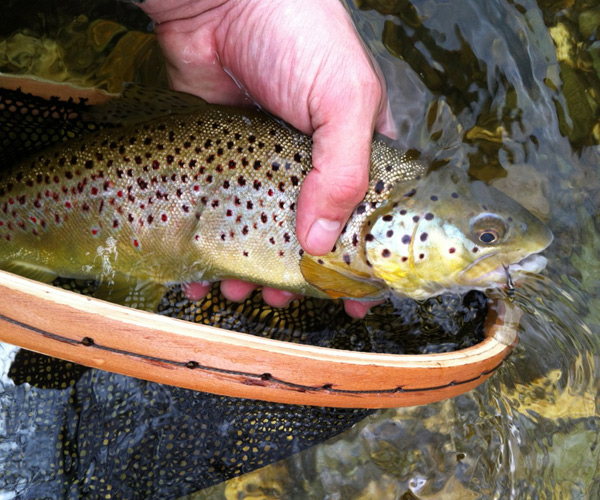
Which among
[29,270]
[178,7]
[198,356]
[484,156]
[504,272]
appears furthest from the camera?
[484,156]

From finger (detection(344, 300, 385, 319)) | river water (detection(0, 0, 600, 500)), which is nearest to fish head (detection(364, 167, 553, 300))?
finger (detection(344, 300, 385, 319))

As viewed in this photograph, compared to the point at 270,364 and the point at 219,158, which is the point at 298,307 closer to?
the point at 219,158

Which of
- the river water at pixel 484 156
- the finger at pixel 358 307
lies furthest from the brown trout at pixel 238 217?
the river water at pixel 484 156

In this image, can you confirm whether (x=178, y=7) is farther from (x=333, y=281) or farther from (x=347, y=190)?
(x=333, y=281)

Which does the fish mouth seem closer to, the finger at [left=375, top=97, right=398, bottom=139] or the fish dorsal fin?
the finger at [left=375, top=97, right=398, bottom=139]

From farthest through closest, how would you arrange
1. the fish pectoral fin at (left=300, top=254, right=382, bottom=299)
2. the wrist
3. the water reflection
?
the water reflection < the wrist < the fish pectoral fin at (left=300, top=254, right=382, bottom=299)

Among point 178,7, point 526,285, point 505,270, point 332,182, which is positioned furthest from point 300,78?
point 526,285
